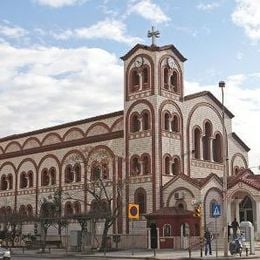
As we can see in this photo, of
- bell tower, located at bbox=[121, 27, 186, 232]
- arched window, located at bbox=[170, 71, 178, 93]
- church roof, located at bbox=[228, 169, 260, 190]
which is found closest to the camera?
church roof, located at bbox=[228, 169, 260, 190]

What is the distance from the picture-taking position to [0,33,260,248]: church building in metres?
51.3

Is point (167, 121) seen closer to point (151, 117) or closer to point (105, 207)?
point (151, 117)

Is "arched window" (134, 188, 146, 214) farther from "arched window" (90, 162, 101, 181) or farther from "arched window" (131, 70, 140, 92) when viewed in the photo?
"arched window" (131, 70, 140, 92)

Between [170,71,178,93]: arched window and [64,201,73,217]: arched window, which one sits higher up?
[170,71,178,93]: arched window

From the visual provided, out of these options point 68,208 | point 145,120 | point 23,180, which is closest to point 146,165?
point 145,120

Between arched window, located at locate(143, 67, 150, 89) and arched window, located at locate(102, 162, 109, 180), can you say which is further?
arched window, located at locate(102, 162, 109, 180)

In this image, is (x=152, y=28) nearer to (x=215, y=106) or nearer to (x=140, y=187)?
(x=215, y=106)

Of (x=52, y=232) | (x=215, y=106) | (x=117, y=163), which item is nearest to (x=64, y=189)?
(x=52, y=232)

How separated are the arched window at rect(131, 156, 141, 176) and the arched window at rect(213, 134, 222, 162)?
9.50 meters

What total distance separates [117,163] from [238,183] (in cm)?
1212

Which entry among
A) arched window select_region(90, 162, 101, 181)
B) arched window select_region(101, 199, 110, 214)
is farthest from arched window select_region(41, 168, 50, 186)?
arched window select_region(101, 199, 110, 214)

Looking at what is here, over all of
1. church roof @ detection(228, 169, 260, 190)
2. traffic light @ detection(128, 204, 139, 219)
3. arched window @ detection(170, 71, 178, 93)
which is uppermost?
arched window @ detection(170, 71, 178, 93)

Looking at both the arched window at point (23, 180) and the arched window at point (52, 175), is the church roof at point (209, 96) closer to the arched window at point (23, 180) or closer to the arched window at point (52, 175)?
the arched window at point (52, 175)

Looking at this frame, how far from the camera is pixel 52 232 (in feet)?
209
